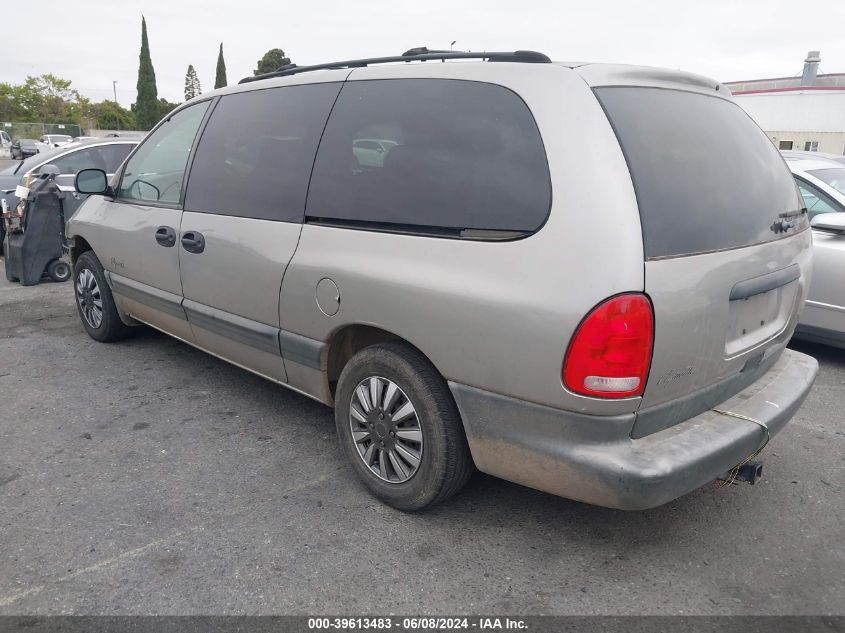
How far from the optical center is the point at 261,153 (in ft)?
11.4

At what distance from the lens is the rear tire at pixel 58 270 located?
7.70 m

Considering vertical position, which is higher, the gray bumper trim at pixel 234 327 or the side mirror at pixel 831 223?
the side mirror at pixel 831 223

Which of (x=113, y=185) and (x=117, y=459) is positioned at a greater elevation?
(x=113, y=185)

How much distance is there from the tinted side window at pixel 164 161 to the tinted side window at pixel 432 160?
1336 mm

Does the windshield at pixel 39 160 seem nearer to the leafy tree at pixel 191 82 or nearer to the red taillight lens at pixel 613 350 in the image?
the red taillight lens at pixel 613 350

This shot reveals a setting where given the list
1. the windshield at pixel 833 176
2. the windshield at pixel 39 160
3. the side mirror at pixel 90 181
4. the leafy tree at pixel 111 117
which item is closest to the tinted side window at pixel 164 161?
the side mirror at pixel 90 181

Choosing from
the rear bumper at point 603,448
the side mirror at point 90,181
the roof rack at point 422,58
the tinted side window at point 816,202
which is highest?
the roof rack at point 422,58

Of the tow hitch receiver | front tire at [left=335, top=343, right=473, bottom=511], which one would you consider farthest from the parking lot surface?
the tow hitch receiver

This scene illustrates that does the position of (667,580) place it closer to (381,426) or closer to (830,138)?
(381,426)

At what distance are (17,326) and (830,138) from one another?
42034 mm

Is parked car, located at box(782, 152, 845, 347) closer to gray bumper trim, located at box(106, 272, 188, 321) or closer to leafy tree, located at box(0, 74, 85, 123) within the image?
gray bumper trim, located at box(106, 272, 188, 321)

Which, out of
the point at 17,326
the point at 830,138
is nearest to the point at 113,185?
the point at 17,326

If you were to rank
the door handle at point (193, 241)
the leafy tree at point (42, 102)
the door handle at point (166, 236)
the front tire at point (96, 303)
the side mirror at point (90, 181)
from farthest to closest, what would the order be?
the leafy tree at point (42, 102)
the front tire at point (96, 303)
the side mirror at point (90, 181)
the door handle at point (166, 236)
the door handle at point (193, 241)

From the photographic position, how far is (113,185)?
4691 mm
